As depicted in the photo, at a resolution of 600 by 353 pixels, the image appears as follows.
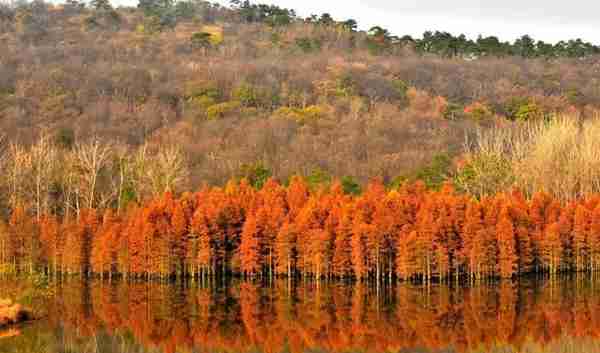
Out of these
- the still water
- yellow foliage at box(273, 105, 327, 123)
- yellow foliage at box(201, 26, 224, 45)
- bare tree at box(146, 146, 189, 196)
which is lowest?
the still water

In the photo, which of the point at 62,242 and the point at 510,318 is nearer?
the point at 510,318

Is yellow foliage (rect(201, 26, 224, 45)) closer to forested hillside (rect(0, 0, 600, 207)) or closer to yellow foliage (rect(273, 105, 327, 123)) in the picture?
forested hillside (rect(0, 0, 600, 207))

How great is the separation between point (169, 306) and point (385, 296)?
11.3 m

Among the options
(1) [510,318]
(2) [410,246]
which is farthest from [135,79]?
(1) [510,318]

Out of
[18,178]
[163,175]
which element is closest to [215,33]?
[163,175]

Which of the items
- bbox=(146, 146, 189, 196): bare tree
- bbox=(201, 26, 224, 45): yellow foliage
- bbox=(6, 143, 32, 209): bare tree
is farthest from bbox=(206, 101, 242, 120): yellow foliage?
bbox=(201, 26, 224, 45): yellow foliage

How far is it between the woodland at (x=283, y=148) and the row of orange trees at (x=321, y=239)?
5.5 inches

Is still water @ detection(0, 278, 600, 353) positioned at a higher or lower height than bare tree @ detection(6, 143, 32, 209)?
lower

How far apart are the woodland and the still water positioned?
4122mm

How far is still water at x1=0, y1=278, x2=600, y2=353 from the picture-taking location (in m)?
29.9

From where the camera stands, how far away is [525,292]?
43.1 meters

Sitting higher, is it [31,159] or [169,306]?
[31,159]

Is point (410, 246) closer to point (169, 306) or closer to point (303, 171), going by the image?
point (169, 306)

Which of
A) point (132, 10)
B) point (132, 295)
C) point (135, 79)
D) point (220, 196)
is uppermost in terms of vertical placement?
point (132, 10)
